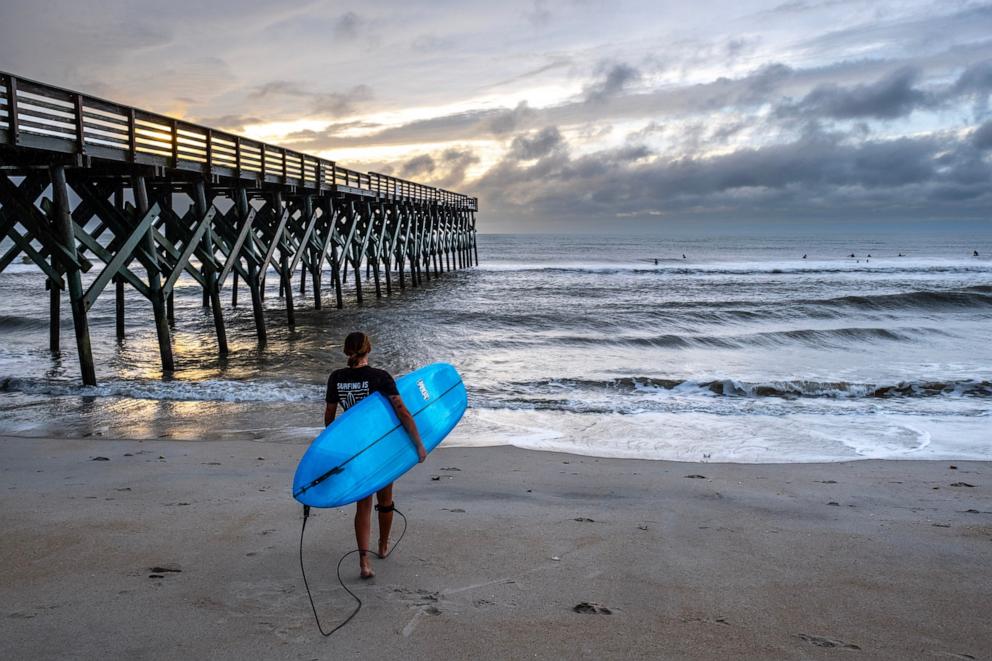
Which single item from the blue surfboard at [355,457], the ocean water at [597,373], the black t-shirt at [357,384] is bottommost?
the ocean water at [597,373]

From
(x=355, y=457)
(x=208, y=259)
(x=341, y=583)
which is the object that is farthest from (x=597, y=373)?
(x=341, y=583)

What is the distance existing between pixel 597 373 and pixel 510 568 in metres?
9.04

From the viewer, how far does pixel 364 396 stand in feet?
13.0

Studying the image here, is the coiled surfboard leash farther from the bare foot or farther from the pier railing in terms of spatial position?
the pier railing

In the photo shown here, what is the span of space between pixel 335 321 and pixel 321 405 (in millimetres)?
10808

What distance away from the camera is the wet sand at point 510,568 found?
3.16 meters

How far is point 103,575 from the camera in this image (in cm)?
377

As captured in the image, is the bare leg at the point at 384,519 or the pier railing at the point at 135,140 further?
the pier railing at the point at 135,140

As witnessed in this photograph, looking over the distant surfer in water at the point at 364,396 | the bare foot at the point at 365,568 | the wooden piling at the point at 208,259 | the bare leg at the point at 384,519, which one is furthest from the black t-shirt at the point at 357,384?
the wooden piling at the point at 208,259

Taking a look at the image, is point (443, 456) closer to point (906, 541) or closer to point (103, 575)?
point (103, 575)

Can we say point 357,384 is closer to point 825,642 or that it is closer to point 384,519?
point 384,519

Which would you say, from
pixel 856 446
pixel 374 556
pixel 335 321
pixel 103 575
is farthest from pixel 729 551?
pixel 335 321

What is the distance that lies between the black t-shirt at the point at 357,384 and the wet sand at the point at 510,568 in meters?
0.99

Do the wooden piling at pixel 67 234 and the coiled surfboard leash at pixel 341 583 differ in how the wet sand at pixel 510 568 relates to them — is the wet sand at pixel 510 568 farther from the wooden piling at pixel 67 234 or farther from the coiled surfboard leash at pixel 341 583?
the wooden piling at pixel 67 234
